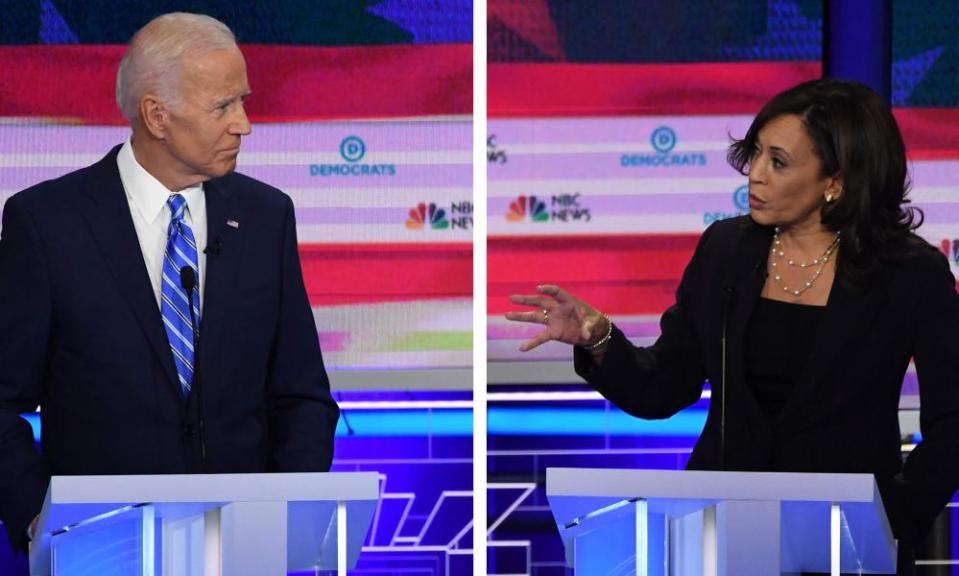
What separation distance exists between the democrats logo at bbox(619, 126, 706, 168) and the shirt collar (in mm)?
1823

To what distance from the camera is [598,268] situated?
4.51 metres

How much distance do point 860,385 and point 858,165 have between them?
1.37 ft

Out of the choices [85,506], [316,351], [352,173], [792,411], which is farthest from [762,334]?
[352,173]

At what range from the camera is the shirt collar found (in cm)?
295

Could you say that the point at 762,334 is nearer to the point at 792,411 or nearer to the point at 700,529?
the point at 792,411

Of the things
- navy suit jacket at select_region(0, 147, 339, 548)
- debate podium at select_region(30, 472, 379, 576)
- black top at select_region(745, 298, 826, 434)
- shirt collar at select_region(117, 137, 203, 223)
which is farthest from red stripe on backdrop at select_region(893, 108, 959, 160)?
debate podium at select_region(30, 472, 379, 576)

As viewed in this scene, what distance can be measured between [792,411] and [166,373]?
1.15 meters

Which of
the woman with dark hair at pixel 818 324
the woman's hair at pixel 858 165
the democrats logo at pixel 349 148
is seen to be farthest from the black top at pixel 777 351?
the democrats logo at pixel 349 148

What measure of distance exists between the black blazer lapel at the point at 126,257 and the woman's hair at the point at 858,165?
48.0 inches

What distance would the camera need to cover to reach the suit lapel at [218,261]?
9.52 ft

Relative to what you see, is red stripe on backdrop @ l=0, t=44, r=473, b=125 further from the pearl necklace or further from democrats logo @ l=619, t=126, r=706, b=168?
the pearl necklace

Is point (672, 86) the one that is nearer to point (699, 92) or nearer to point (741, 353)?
point (699, 92)

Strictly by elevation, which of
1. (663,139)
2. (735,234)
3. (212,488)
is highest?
(663,139)

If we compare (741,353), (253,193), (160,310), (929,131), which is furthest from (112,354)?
(929,131)
